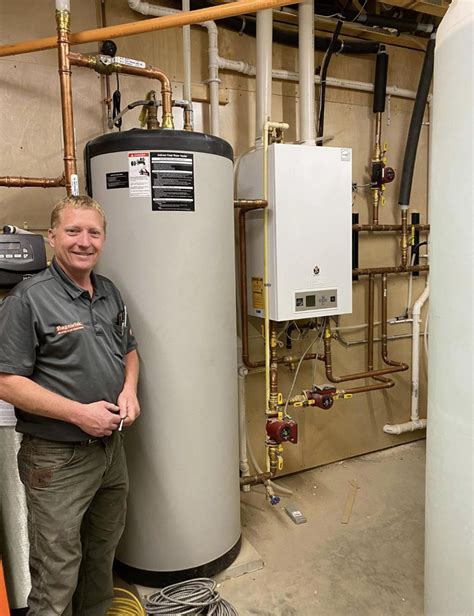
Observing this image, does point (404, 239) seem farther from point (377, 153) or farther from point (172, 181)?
point (172, 181)

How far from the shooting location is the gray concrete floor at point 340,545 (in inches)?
70.6

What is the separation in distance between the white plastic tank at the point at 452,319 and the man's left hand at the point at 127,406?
2.81 ft

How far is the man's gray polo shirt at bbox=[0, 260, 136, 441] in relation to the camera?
1.26 meters

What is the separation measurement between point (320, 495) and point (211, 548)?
0.90 meters

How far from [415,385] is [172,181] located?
6.94 ft

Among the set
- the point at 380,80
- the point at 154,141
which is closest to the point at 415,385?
the point at 380,80

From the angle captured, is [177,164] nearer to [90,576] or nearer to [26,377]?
[26,377]

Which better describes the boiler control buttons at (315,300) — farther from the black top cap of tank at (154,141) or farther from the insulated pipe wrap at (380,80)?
the insulated pipe wrap at (380,80)

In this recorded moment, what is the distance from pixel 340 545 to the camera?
83.4 inches

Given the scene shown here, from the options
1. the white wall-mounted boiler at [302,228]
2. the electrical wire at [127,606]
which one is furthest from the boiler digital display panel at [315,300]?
the electrical wire at [127,606]

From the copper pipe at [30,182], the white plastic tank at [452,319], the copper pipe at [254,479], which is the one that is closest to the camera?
the white plastic tank at [452,319]

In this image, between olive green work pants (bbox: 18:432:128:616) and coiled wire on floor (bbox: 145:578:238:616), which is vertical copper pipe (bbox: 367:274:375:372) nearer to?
coiled wire on floor (bbox: 145:578:238:616)

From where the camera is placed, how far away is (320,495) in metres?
2.55

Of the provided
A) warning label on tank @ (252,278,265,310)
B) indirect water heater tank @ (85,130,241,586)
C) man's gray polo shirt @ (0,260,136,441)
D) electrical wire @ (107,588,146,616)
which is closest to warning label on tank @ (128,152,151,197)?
indirect water heater tank @ (85,130,241,586)
